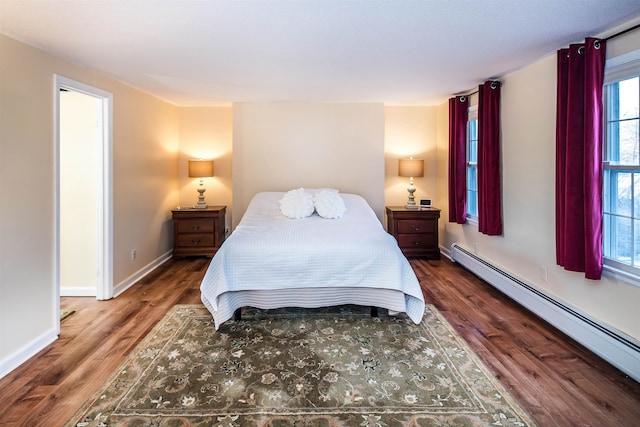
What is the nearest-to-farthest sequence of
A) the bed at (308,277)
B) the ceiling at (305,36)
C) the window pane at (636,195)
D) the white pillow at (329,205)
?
the ceiling at (305,36)
the window pane at (636,195)
the bed at (308,277)
the white pillow at (329,205)

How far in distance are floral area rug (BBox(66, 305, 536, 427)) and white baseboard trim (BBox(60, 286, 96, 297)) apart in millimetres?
1219

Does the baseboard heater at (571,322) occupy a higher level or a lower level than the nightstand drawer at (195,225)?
lower

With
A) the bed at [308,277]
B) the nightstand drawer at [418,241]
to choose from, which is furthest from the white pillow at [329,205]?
the nightstand drawer at [418,241]

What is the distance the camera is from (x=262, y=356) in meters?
2.31

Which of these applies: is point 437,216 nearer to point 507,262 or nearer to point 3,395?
point 507,262

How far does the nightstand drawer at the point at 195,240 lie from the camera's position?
4.76m

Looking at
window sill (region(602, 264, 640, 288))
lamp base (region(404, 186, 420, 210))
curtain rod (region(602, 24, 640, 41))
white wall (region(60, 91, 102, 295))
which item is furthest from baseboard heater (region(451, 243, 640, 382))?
white wall (region(60, 91, 102, 295))

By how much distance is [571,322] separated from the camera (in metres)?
Answer: 2.53

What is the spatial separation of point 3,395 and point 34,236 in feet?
3.46

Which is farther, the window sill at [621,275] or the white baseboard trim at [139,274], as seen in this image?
the white baseboard trim at [139,274]

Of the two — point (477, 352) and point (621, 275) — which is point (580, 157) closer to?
point (621, 275)

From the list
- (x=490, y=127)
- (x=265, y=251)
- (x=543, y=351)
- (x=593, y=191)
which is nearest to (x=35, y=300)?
(x=265, y=251)

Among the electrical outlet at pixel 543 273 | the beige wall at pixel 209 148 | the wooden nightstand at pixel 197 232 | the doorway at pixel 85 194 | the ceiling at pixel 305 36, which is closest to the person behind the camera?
the ceiling at pixel 305 36

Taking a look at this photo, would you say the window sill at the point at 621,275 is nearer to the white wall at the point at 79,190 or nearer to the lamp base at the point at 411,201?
the lamp base at the point at 411,201
